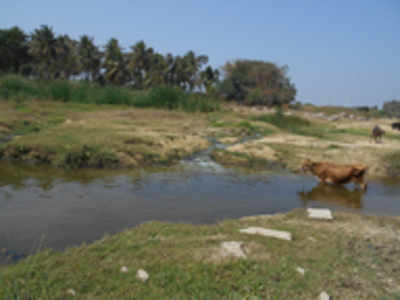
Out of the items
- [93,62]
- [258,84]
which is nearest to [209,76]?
[258,84]

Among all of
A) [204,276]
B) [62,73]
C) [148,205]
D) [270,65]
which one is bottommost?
[148,205]

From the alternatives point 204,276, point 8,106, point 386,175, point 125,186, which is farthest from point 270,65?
Answer: point 204,276

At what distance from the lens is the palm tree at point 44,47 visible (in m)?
51.2

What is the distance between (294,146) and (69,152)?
757 cm

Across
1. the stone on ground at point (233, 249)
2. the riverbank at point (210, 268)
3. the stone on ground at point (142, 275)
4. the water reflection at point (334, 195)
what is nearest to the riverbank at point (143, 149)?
the water reflection at point (334, 195)

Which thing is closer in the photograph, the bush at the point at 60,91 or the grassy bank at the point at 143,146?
the grassy bank at the point at 143,146

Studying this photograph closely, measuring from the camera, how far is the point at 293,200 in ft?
22.5

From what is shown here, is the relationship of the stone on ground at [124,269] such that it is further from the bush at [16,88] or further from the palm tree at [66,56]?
the palm tree at [66,56]

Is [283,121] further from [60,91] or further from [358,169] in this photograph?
[358,169]

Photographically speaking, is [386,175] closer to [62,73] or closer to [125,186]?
[125,186]

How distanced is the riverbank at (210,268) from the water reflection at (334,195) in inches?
97.3

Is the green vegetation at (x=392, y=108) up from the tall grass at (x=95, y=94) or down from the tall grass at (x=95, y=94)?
up

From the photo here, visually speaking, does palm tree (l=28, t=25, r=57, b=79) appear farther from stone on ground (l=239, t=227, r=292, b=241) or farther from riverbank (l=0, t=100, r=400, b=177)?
stone on ground (l=239, t=227, r=292, b=241)

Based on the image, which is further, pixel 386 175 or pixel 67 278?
pixel 386 175
